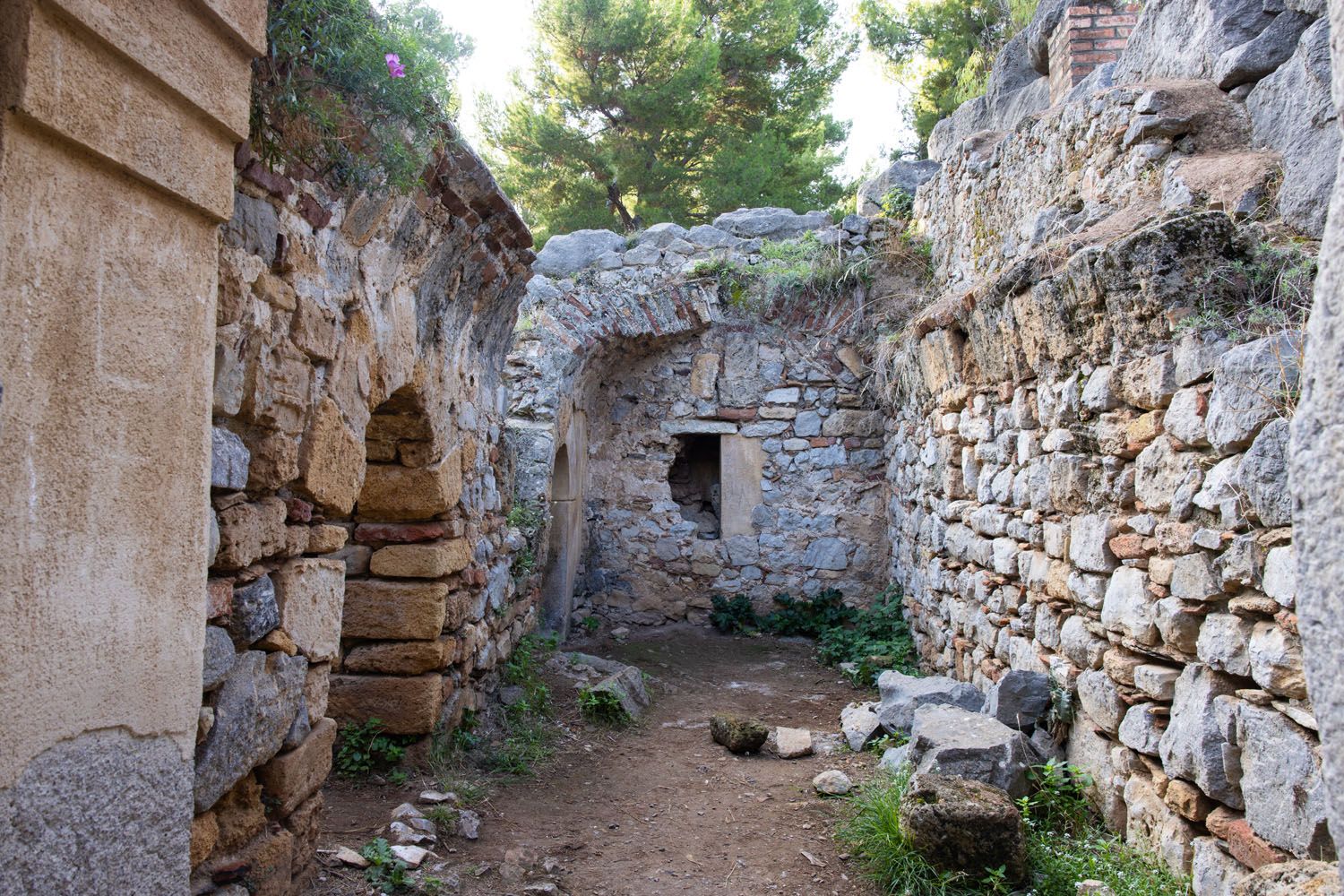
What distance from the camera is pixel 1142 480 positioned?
3.10 m

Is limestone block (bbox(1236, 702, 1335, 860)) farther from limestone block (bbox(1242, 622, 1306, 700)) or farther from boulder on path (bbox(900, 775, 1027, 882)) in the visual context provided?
boulder on path (bbox(900, 775, 1027, 882))

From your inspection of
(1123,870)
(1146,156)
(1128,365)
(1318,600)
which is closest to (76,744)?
(1318,600)

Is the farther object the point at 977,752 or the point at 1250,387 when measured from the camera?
the point at 977,752

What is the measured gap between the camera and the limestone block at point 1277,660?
2221 mm

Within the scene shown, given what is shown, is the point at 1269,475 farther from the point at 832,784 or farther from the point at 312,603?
the point at 312,603

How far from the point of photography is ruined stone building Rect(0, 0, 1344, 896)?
4.64 feet

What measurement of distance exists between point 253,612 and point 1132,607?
9.10 ft

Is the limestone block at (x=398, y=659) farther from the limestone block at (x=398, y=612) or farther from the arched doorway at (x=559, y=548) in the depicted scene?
the arched doorway at (x=559, y=548)

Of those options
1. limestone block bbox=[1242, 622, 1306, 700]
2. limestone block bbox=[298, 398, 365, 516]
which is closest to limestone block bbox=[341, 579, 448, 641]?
limestone block bbox=[298, 398, 365, 516]

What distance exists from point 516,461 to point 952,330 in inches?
115

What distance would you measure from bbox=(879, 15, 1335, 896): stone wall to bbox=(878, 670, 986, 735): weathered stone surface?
0.72 feet

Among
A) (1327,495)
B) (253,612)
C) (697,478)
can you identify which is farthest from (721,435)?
(1327,495)

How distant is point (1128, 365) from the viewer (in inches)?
126

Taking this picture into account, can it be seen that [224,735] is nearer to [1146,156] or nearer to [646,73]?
[1146,156]
